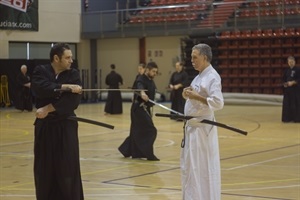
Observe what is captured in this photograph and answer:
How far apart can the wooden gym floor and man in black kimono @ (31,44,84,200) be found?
273 cm

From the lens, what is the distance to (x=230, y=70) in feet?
106

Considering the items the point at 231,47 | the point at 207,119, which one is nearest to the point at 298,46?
the point at 231,47

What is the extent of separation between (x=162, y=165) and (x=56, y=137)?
20.2 feet

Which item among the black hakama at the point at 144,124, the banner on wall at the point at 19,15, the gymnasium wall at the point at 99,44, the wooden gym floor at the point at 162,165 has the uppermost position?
the banner on wall at the point at 19,15

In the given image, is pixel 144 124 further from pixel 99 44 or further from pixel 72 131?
pixel 99 44

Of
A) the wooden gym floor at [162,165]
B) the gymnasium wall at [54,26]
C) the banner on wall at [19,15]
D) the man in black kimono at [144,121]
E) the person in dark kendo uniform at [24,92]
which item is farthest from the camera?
the gymnasium wall at [54,26]

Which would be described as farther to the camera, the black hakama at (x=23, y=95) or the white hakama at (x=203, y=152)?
the black hakama at (x=23, y=95)

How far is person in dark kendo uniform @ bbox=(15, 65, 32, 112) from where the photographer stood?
1105 inches

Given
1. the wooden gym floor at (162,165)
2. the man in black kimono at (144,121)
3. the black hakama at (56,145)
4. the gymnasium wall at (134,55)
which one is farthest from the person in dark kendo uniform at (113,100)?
the black hakama at (56,145)

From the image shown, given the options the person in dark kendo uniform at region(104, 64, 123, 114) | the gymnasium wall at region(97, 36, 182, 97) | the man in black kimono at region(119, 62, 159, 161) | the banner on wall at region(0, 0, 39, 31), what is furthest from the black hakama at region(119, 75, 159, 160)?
the gymnasium wall at region(97, 36, 182, 97)

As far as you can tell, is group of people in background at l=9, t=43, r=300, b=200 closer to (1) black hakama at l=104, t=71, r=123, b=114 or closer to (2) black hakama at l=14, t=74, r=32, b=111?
(1) black hakama at l=104, t=71, r=123, b=114

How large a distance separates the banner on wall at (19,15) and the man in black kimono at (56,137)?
24982 millimetres

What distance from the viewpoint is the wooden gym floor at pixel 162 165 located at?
1009cm

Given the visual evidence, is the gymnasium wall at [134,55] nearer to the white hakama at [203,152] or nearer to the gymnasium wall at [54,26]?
the gymnasium wall at [54,26]
